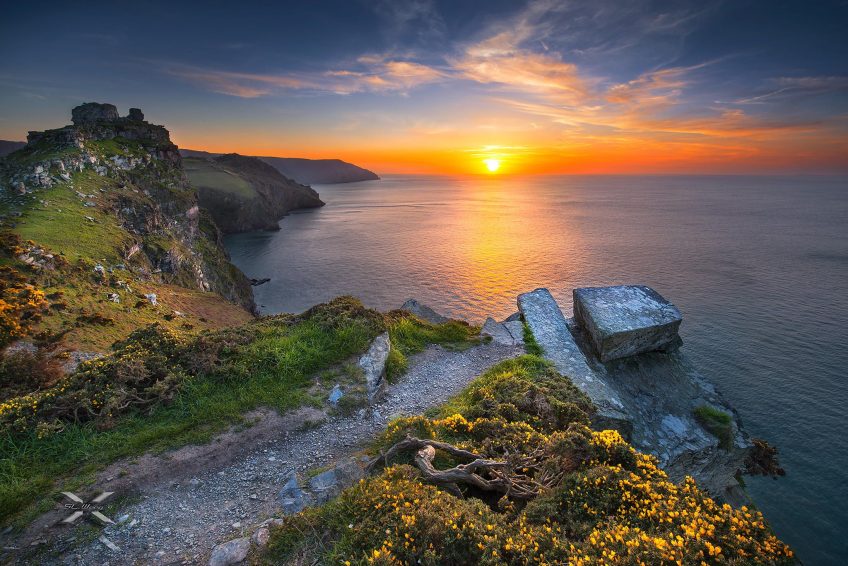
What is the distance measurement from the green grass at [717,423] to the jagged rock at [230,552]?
73.5ft

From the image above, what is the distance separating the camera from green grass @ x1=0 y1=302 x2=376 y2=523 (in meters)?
9.41

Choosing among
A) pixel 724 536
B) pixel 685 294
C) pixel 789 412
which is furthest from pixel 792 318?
pixel 724 536

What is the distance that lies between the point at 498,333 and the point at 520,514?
14945 mm

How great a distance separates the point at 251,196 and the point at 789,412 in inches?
4533

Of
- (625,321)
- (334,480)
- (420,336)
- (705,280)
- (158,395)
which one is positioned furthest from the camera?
(705,280)

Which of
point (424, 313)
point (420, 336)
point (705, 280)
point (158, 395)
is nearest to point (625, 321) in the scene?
point (420, 336)

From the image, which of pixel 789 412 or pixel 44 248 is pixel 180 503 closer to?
pixel 44 248

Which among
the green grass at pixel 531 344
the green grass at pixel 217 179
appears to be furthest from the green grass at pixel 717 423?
the green grass at pixel 217 179

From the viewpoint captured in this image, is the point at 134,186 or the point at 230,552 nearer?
the point at 230,552

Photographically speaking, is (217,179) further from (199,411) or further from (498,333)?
(199,411)

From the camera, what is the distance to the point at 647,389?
21.6 meters

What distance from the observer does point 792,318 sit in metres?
36.0

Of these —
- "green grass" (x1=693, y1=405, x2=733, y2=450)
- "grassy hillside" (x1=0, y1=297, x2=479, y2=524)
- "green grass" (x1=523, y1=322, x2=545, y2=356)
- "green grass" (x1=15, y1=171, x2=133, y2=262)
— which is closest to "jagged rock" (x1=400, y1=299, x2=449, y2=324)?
"green grass" (x1=523, y1=322, x2=545, y2=356)
